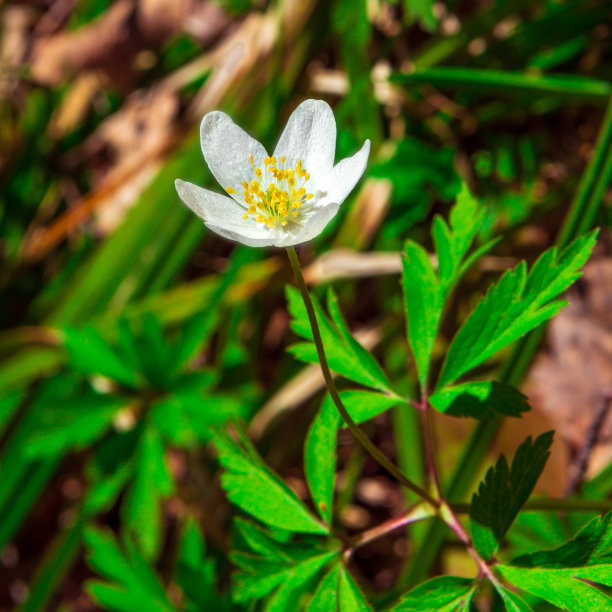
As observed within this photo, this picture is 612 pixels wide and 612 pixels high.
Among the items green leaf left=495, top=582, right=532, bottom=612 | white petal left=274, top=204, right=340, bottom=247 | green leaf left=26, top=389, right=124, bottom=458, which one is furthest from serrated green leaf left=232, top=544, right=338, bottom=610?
green leaf left=26, top=389, right=124, bottom=458

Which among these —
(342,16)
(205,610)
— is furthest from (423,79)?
(205,610)

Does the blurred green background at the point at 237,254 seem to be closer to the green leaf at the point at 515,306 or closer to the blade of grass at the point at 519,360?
the blade of grass at the point at 519,360

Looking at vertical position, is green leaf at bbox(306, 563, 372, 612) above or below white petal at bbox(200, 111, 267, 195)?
below

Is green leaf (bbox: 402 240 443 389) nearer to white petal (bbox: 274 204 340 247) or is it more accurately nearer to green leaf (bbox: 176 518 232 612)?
white petal (bbox: 274 204 340 247)

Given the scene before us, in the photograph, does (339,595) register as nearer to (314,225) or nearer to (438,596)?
(438,596)

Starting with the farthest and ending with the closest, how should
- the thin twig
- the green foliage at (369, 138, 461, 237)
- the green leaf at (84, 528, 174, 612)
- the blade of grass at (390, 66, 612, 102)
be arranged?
the green foliage at (369, 138, 461, 237)
the blade of grass at (390, 66, 612, 102)
the green leaf at (84, 528, 174, 612)
the thin twig

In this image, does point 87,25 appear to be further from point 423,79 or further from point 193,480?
point 193,480
